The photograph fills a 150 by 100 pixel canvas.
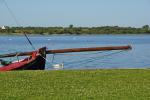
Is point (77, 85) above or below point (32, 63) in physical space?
above

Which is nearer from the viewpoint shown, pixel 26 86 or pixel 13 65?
pixel 26 86

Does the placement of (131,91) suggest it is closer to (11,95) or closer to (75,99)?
(75,99)

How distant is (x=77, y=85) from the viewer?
15.5 metres

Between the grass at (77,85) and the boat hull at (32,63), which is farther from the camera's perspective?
the boat hull at (32,63)

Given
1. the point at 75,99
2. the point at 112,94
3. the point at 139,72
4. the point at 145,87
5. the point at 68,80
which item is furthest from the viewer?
the point at 139,72

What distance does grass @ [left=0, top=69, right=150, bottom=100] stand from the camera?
530 inches

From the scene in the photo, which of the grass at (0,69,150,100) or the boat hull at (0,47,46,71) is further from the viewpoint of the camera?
the boat hull at (0,47,46,71)

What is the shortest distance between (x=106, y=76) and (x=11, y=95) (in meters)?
5.13

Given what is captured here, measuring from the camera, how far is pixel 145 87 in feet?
49.5

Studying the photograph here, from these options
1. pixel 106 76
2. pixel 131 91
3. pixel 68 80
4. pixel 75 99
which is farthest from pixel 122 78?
pixel 75 99

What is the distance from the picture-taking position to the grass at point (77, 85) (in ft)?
44.1

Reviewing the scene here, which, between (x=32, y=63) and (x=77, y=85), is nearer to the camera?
(x=77, y=85)

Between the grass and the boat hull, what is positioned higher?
the grass

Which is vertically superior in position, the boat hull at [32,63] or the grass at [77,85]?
the grass at [77,85]
